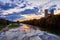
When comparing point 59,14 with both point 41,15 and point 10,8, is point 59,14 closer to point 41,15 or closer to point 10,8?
point 41,15

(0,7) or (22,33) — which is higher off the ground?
(0,7)

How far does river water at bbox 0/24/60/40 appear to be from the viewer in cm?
529

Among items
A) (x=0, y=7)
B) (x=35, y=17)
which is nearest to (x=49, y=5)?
(x=35, y=17)

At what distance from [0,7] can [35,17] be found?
3.24 feet

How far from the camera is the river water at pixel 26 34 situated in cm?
529

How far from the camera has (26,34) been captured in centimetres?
535

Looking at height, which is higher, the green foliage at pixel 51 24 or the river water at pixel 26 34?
the green foliage at pixel 51 24

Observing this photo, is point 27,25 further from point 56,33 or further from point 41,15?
point 56,33

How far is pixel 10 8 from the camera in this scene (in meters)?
5.64

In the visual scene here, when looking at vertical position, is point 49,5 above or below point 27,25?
above

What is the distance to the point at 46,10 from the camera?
5484 mm

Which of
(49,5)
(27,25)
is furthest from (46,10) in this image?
(27,25)

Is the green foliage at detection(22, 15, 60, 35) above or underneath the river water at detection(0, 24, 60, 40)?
above

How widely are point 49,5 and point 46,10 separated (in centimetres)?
16
